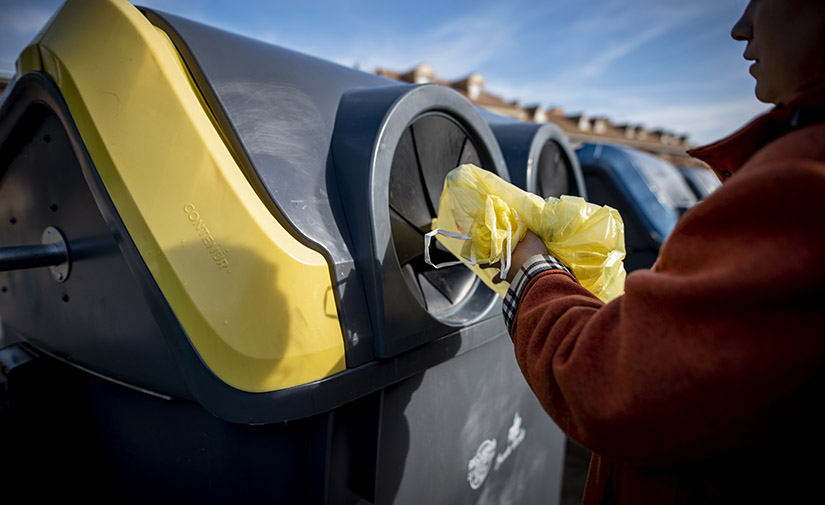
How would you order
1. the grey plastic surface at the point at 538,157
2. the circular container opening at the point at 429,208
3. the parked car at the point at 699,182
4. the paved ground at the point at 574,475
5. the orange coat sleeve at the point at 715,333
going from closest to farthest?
1. the orange coat sleeve at the point at 715,333
2. the circular container opening at the point at 429,208
3. the grey plastic surface at the point at 538,157
4. the paved ground at the point at 574,475
5. the parked car at the point at 699,182

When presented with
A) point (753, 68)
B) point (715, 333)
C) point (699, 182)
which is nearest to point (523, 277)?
→ point (715, 333)

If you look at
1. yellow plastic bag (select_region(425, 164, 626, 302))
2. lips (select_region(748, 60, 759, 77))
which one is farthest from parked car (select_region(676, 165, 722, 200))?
lips (select_region(748, 60, 759, 77))

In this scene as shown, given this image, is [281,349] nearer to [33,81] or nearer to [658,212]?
[33,81]

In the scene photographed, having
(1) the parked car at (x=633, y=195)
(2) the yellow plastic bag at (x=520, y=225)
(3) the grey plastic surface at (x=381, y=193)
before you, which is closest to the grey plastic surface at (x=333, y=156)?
(3) the grey plastic surface at (x=381, y=193)

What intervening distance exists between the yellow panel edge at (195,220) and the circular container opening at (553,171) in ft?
4.26

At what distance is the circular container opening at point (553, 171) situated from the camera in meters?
1.95

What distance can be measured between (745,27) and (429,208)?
2.63 feet

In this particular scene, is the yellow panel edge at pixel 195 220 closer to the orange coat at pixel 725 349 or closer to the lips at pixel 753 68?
the orange coat at pixel 725 349

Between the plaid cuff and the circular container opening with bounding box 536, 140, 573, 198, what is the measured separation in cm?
112

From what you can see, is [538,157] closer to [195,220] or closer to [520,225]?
[520,225]

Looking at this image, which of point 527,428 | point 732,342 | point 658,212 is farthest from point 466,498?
point 658,212

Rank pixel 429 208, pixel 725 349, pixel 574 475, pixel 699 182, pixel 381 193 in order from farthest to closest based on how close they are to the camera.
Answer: pixel 699 182
pixel 574 475
pixel 429 208
pixel 381 193
pixel 725 349

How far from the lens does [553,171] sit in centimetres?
206

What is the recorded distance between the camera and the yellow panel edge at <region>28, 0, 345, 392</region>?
859 millimetres
